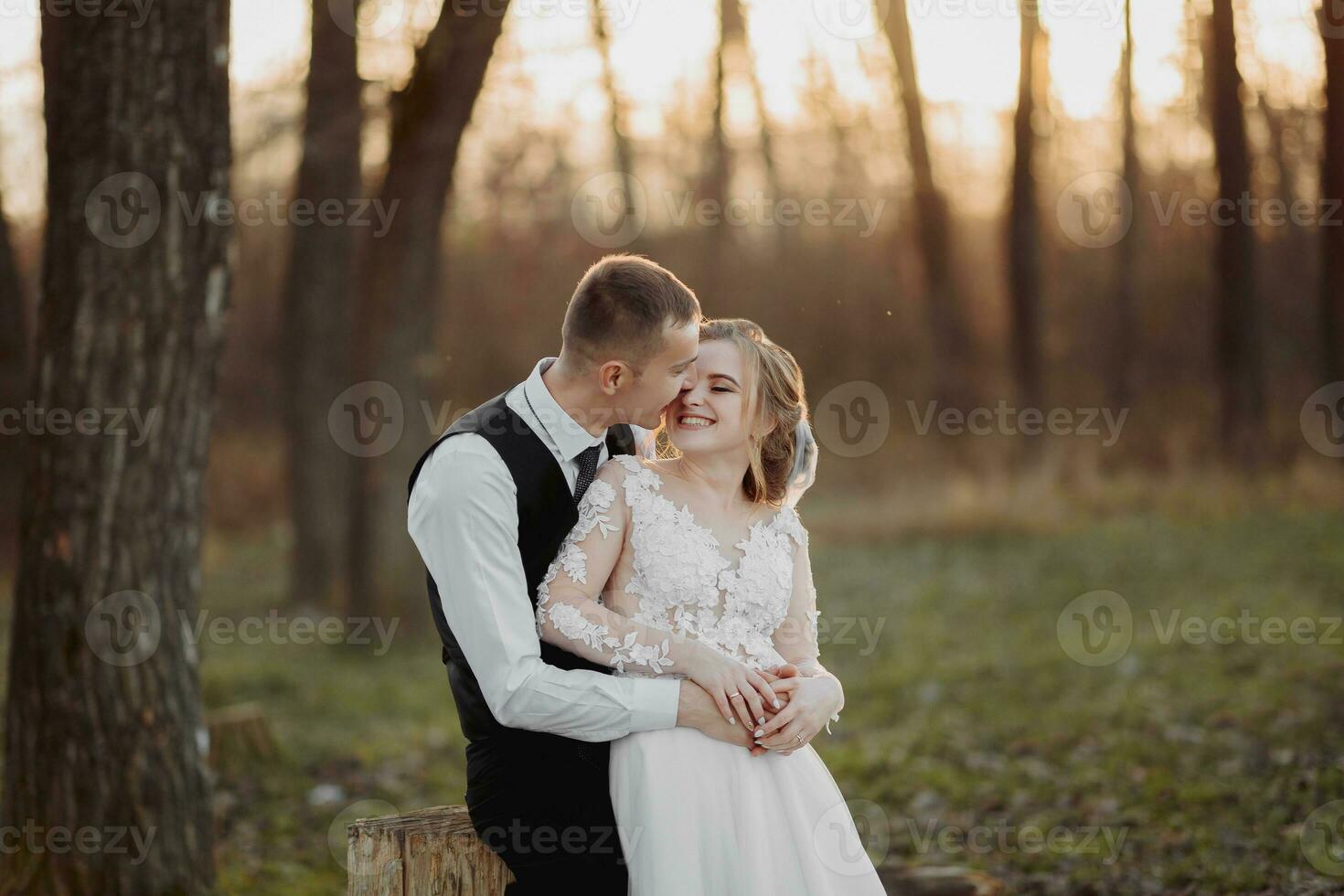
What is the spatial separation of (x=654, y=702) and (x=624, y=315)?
0.89m

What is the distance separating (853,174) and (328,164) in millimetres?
11080

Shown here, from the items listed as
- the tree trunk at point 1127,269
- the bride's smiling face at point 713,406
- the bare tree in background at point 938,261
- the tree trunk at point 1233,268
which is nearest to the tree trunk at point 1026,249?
the bare tree in background at point 938,261

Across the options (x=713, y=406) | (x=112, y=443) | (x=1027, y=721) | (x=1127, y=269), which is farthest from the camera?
(x=1127, y=269)

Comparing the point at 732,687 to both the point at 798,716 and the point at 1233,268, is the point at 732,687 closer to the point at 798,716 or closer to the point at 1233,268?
the point at 798,716

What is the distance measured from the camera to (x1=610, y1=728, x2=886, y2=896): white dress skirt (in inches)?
106

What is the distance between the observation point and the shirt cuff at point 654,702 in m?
2.69

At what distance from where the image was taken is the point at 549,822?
268cm

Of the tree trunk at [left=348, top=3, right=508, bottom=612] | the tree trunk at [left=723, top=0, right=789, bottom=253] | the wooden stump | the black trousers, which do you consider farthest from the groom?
the tree trunk at [left=723, top=0, right=789, bottom=253]

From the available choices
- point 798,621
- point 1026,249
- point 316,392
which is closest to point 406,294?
point 316,392

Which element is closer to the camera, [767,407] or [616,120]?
[767,407]

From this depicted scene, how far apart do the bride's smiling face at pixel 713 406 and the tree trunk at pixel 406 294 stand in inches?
204

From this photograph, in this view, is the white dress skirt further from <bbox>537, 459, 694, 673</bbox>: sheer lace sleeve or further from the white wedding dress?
<bbox>537, 459, 694, 673</bbox>: sheer lace sleeve

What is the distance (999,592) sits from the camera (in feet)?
30.5

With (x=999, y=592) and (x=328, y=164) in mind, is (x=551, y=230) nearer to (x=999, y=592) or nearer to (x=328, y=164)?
(x=328, y=164)
